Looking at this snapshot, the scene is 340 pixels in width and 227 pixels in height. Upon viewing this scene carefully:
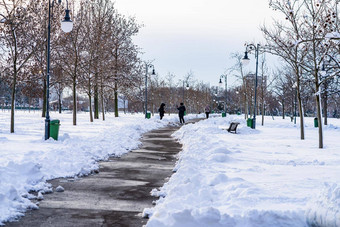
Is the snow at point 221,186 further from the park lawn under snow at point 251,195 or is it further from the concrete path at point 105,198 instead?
the concrete path at point 105,198

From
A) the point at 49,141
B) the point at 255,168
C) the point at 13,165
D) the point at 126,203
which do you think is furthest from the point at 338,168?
the point at 49,141

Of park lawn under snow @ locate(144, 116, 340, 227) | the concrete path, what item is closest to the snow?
park lawn under snow @ locate(144, 116, 340, 227)

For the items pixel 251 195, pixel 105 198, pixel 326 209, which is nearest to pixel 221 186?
pixel 251 195

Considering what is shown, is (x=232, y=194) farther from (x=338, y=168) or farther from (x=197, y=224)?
(x=338, y=168)

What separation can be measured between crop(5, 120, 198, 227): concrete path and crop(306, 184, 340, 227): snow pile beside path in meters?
2.34

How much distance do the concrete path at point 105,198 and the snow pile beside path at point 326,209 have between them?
2.34m

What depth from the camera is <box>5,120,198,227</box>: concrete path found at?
18.6 ft

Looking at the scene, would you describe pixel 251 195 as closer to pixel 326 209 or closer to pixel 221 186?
pixel 221 186

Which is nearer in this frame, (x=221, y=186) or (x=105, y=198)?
(x=105, y=198)

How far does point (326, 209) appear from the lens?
468cm

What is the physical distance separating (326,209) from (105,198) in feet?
13.1

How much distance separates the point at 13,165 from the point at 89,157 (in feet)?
10.7

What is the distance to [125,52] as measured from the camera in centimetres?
4306

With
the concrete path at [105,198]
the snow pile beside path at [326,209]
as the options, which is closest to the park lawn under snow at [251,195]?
the snow pile beside path at [326,209]
